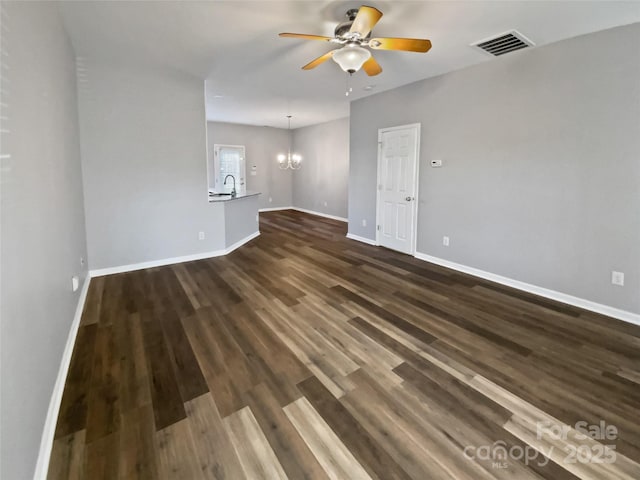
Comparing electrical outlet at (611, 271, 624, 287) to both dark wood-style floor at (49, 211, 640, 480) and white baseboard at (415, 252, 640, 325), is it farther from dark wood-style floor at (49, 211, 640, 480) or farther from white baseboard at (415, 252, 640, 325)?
dark wood-style floor at (49, 211, 640, 480)

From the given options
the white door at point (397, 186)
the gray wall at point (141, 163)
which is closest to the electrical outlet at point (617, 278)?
the white door at point (397, 186)

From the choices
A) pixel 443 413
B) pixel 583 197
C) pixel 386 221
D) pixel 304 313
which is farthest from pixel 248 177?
pixel 443 413

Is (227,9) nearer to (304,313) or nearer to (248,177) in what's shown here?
(304,313)

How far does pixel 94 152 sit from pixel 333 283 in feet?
11.6

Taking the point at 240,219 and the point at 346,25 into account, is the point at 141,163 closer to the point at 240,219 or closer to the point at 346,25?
→ the point at 240,219

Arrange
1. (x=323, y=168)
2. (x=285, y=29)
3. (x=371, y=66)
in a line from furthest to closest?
(x=323, y=168) → (x=371, y=66) → (x=285, y=29)

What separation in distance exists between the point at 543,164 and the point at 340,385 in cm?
336

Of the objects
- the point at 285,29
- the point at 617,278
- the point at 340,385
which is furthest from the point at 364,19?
the point at 617,278

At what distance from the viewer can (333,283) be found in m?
3.92

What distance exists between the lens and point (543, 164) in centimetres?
348

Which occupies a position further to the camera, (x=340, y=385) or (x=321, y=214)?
(x=321, y=214)

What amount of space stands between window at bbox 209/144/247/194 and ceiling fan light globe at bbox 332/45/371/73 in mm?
6645

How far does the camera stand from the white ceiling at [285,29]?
8.59ft

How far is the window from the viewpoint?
29.5ft
